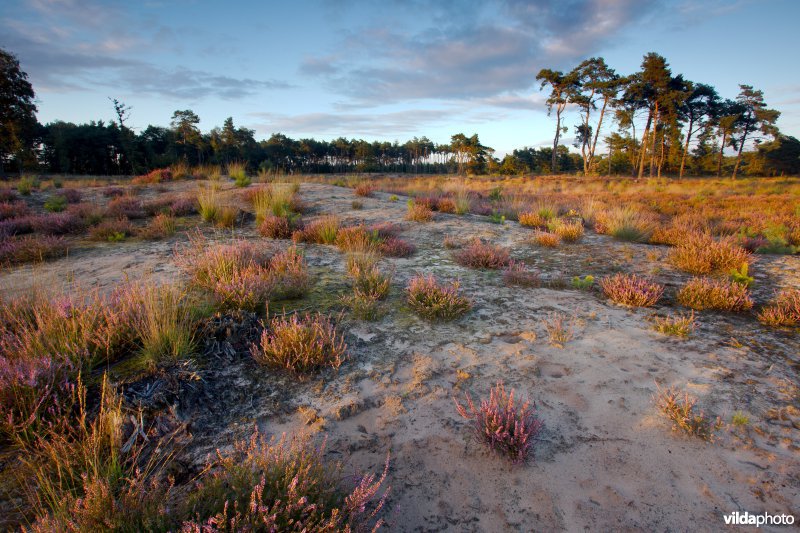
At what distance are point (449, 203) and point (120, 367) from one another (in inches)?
378

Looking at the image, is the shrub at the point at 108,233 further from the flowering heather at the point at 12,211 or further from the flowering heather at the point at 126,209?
the flowering heather at the point at 12,211

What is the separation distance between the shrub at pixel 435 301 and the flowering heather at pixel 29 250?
5.90m

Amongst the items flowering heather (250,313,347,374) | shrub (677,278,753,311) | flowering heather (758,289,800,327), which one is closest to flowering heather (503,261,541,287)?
shrub (677,278,753,311)

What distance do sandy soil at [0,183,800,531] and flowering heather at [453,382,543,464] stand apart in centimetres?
7

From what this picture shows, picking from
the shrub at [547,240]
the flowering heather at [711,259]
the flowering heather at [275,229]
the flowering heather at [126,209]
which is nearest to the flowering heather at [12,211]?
the flowering heather at [126,209]

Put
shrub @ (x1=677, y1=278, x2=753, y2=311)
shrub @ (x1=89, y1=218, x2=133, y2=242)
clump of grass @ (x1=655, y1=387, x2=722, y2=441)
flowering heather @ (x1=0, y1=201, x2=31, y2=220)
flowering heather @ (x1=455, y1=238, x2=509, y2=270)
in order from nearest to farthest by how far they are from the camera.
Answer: clump of grass @ (x1=655, y1=387, x2=722, y2=441), shrub @ (x1=677, y1=278, x2=753, y2=311), flowering heather @ (x1=455, y1=238, x2=509, y2=270), shrub @ (x1=89, y1=218, x2=133, y2=242), flowering heather @ (x1=0, y1=201, x2=31, y2=220)

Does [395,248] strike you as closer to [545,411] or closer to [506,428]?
[545,411]

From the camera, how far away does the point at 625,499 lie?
199 cm

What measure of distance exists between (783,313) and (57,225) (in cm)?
1238

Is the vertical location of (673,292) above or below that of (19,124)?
below

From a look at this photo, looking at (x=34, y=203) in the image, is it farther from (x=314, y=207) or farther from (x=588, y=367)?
(x=588, y=367)

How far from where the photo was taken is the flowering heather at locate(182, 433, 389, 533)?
147cm

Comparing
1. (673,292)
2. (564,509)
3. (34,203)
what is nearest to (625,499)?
(564,509)

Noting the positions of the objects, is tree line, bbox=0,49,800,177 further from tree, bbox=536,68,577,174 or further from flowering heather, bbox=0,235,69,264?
flowering heather, bbox=0,235,69,264
